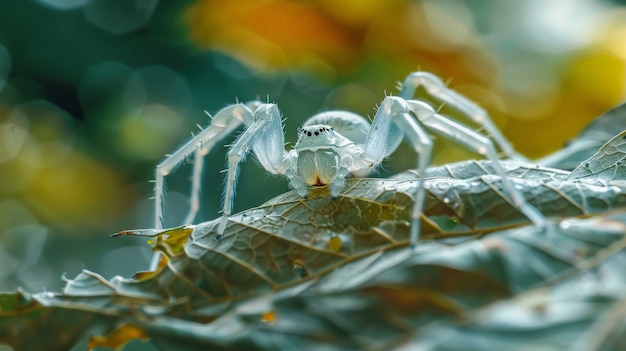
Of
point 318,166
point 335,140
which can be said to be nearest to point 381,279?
point 318,166

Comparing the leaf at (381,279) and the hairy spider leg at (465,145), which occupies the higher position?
the hairy spider leg at (465,145)

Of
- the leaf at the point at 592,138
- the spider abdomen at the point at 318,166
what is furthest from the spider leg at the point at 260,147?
the leaf at the point at 592,138

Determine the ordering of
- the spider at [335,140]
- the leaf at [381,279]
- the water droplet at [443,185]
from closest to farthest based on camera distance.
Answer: the leaf at [381,279], the water droplet at [443,185], the spider at [335,140]

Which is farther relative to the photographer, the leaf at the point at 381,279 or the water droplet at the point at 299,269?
the water droplet at the point at 299,269

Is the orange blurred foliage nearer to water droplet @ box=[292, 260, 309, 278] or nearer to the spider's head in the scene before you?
the spider's head

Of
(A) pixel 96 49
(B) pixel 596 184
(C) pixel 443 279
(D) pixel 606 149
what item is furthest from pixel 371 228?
(A) pixel 96 49

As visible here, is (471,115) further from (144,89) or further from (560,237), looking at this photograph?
(144,89)

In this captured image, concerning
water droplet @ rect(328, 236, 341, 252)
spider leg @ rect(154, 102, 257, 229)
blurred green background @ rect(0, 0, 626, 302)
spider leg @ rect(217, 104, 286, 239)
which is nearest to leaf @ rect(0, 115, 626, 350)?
water droplet @ rect(328, 236, 341, 252)

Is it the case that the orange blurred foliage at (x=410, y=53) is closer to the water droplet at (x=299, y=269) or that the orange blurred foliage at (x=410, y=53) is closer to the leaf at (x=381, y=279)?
the leaf at (x=381, y=279)
